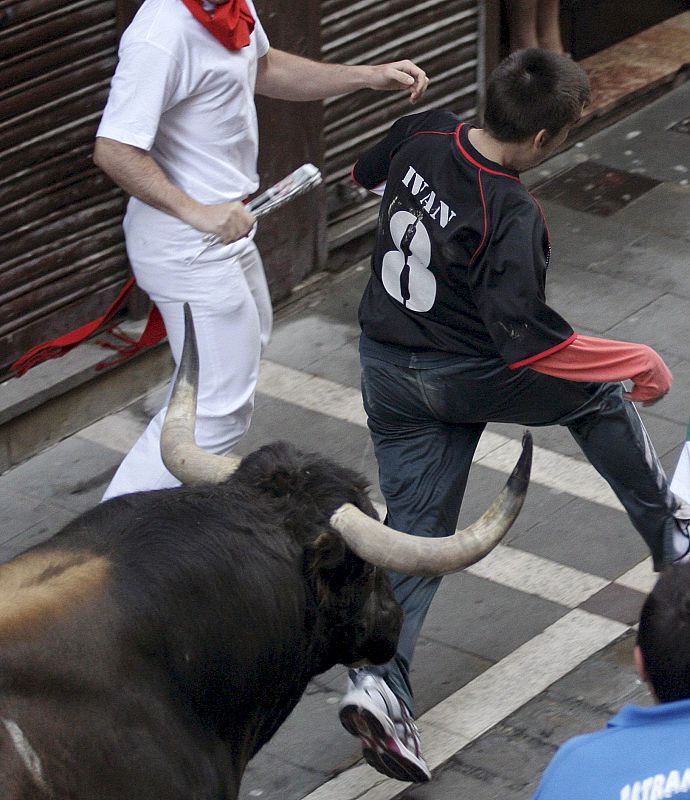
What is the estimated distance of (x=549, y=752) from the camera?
5152 millimetres

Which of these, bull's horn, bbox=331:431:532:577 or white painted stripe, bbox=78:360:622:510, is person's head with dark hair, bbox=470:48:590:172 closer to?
bull's horn, bbox=331:431:532:577

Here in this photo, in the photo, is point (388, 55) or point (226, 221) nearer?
point (226, 221)

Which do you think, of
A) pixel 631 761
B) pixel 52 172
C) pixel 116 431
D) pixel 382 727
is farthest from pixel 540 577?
pixel 631 761

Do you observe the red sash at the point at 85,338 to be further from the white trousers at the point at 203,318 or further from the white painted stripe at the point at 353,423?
the white painted stripe at the point at 353,423

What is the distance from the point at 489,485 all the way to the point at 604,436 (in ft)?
4.88

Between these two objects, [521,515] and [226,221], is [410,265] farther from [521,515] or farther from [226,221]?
[521,515]

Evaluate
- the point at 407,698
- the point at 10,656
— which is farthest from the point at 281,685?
the point at 407,698

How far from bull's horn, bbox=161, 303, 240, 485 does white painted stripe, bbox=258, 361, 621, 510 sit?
2.71 meters

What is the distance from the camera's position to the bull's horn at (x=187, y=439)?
412 cm

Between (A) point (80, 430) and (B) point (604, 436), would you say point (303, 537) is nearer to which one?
(B) point (604, 436)

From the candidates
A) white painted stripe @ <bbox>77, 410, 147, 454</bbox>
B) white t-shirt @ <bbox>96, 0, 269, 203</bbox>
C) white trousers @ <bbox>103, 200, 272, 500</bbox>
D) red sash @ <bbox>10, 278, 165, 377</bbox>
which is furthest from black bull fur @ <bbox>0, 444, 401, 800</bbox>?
white painted stripe @ <bbox>77, 410, 147, 454</bbox>

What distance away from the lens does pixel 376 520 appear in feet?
13.2

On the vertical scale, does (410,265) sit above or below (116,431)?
above

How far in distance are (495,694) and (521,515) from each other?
3.87 ft
